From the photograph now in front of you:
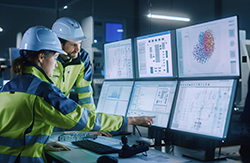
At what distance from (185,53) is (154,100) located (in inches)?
14.2

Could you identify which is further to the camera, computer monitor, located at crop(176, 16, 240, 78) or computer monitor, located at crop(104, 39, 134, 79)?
computer monitor, located at crop(104, 39, 134, 79)

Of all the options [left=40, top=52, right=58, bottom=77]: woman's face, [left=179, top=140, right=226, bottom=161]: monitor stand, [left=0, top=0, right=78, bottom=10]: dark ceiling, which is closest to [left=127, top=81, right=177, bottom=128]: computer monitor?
[left=179, top=140, right=226, bottom=161]: monitor stand

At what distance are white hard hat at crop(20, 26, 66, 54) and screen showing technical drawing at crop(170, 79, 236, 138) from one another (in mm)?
744

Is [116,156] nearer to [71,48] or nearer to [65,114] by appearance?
[65,114]

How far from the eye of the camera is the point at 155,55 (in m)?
1.83

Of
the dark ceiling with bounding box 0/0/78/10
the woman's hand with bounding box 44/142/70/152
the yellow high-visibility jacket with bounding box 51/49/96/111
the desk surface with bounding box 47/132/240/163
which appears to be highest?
the dark ceiling with bounding box 0/0/78/10

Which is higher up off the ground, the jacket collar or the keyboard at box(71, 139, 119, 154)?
the jacket collar

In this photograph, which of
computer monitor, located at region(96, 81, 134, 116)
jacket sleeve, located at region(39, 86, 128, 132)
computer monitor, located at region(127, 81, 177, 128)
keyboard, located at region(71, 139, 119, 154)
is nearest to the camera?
jacket sleeve, located at region(39, 86, 128, 132)

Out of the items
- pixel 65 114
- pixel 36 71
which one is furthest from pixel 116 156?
pixel 36 71

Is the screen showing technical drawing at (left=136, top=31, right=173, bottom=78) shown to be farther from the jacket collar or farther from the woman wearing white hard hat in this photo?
the jacket collar

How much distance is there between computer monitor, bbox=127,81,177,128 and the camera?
1.66 metres

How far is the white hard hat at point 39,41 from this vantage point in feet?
4.66

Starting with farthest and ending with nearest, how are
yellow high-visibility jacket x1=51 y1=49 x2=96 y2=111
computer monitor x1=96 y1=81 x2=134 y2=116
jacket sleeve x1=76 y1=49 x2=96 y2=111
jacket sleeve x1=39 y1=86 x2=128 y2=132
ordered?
jacket sleeve x1=76 y1=49 x2=96 y2=111, yellow high-visibility jacket x1=51 y1=49 x2=96 y2=111, computer monitor x1=96 y1=81 x2=134 y2=116, jacket sleeve x1=39 y1=86 x2=128 y2=132

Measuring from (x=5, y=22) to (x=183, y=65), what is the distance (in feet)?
20.3
